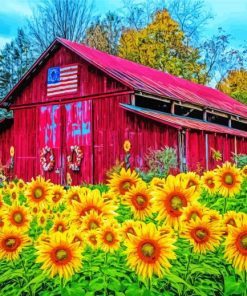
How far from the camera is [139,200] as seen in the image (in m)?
2.70

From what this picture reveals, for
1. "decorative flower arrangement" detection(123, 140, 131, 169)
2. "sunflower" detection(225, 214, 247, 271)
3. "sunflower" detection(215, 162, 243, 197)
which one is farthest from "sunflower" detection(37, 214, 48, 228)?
"decorative flower arrangement" detection(123, 140, 131, 169)

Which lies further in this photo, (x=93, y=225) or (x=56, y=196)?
(x=56, y=196)

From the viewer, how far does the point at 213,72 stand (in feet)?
143

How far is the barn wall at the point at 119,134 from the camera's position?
17.7 meters

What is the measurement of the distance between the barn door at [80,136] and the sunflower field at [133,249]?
16.8 metres

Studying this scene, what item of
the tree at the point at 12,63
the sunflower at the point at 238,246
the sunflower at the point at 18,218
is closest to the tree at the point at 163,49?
the tree at the point at 12,63

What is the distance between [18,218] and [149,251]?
1032mm

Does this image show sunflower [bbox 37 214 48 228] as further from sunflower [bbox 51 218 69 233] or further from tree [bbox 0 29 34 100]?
tree [bbox 0 29 34 100]

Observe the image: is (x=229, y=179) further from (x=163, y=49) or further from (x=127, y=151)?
(x=163, y=49)

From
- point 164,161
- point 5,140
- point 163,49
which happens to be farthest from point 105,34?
point 164,161

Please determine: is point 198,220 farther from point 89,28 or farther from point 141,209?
point 89,28

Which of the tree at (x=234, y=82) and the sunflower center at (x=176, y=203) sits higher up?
the tree at (x=234, y=82)

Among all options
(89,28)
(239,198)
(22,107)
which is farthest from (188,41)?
(239,198)

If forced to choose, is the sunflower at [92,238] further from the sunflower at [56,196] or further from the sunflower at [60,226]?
the sunflower at [56,196]
